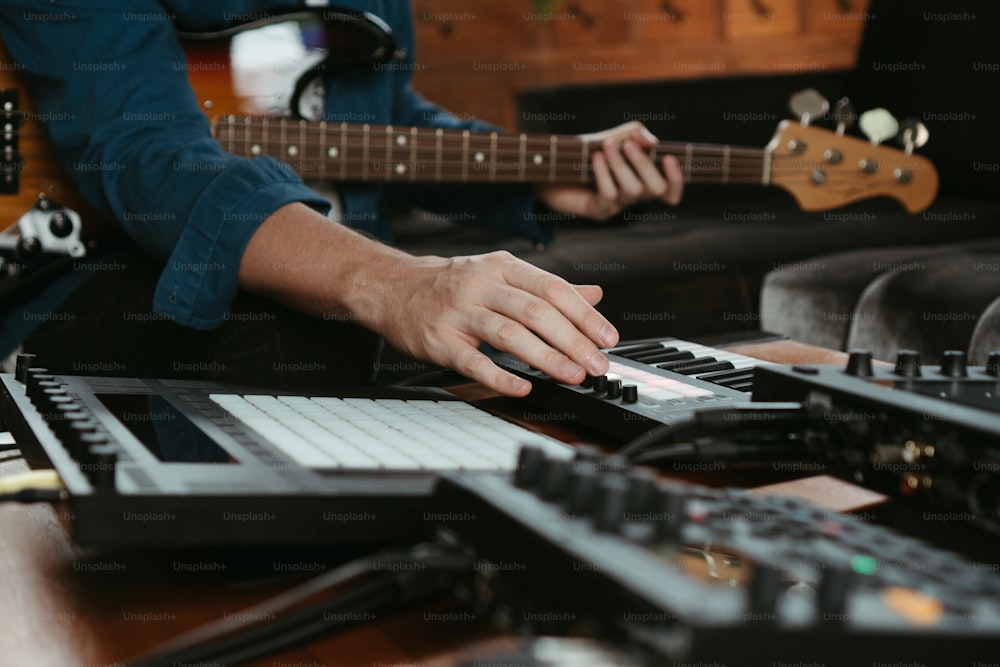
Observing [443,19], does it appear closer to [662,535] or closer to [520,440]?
[520,440]

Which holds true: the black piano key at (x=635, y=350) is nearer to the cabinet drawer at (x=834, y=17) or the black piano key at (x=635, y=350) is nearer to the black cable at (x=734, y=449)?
the black cable at (x=734, y=449)

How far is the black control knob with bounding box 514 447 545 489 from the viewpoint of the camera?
1.28 feet

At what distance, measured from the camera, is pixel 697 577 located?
0.36 metres

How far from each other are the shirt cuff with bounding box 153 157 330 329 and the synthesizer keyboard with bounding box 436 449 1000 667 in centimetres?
52

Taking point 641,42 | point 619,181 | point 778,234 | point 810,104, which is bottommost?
point 778,234

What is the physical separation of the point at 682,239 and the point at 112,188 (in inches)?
42.7

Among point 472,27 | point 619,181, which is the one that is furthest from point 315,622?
point 472,27

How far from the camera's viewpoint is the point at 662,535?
0.34 m

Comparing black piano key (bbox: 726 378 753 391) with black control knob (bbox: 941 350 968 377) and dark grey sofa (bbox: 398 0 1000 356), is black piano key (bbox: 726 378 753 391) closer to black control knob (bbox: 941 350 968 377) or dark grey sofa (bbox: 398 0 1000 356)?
black control knob (bbox: 941 350 968 377)

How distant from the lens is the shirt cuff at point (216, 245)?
34.1 inches

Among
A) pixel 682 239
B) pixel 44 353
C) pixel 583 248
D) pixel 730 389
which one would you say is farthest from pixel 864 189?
pixel 44 353

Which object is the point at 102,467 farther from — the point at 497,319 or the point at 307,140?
the point at 307,140

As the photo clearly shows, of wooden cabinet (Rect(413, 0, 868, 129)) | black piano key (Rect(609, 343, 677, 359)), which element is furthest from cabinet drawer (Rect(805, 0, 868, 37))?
black piano key (Rect(609, 343, 677, 359))

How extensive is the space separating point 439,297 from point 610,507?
0.46 metres
